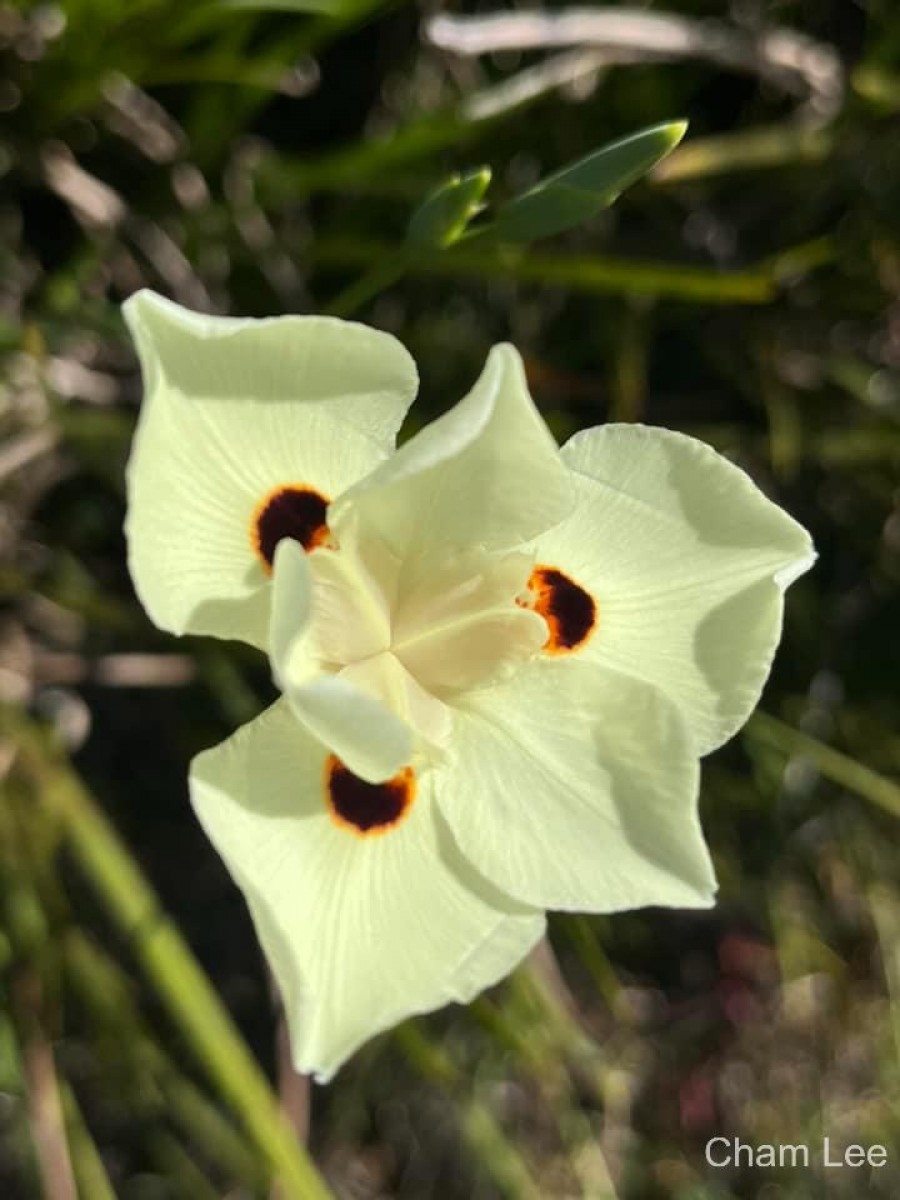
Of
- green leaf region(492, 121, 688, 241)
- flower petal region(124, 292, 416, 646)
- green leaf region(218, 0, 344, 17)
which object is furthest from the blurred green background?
flower petal region(124, 292, 416, 646)

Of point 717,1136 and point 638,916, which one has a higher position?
point 638,916

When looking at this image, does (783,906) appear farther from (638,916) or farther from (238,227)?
(238,227)

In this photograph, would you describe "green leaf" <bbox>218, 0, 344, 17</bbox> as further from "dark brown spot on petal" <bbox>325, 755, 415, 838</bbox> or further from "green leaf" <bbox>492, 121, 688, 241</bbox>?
"dark brown spot on petal" <bbox>325, 755, 415, 838</bbox>

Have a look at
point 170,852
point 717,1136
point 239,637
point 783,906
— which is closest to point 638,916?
point 783,906

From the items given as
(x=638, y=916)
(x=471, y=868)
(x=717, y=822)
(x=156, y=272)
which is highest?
(x=156, y=272)

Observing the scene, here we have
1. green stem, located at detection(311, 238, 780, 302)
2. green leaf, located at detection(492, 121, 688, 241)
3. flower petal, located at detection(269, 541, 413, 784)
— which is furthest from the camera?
green stem, located at detection(311, 238, 780, 302)

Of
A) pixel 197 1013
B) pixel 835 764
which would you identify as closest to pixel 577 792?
pixel 197 1013

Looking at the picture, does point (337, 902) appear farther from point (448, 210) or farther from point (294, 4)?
point (294, 4)
